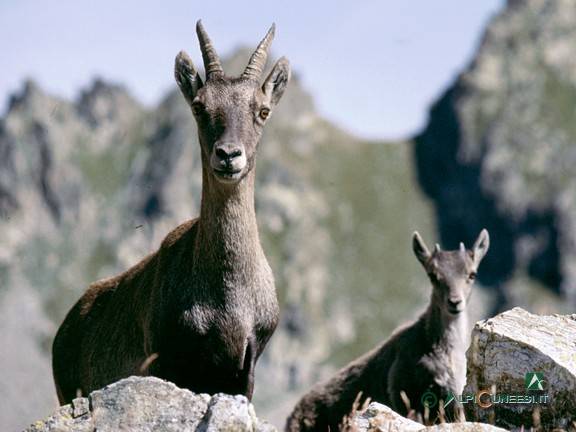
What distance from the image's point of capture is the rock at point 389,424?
8844mm

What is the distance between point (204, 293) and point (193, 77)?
362cm

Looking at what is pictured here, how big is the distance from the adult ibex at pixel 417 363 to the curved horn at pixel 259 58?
8500mm

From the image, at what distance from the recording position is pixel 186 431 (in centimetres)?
840

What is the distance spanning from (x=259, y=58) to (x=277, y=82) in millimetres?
Result: 495

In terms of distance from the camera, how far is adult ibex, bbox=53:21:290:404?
1170 cm

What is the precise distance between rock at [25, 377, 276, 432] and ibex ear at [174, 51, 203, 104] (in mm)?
5803

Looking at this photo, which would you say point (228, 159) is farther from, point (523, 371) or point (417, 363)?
point (417, 363)

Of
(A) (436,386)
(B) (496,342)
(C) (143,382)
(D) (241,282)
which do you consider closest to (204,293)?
(D) (241,282)

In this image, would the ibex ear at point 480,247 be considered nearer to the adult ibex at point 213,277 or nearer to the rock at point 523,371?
the adult ibex at point 213,277

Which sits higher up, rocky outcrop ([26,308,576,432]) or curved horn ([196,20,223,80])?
curved horn ([196,20,223,80])

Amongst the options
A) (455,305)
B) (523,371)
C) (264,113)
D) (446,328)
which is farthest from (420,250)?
(523,371)

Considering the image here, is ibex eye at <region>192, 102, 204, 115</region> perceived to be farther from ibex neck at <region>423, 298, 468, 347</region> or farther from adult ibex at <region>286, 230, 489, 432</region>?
ibex neck at <region>423, 298, 468, 347</region>

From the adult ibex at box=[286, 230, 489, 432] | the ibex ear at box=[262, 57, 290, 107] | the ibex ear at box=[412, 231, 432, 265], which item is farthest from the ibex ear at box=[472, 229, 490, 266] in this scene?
the ibex ear at box=[262, 57, 290, 107]

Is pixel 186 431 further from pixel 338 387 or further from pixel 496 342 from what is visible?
pixel 338 387
